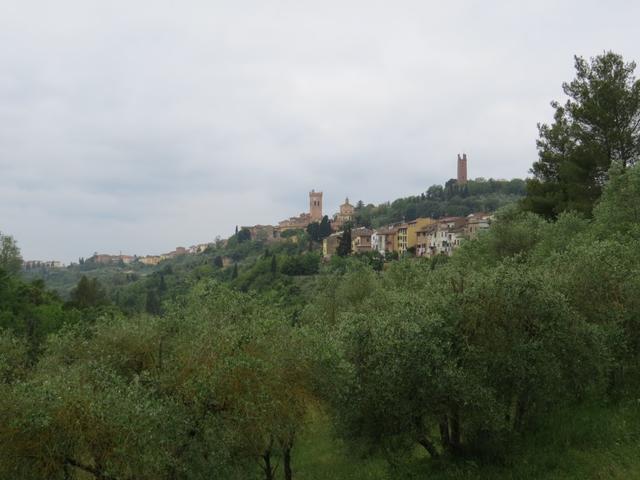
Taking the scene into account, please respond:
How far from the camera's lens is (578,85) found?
37.1m

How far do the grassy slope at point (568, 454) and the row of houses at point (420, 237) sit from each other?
77.3 m

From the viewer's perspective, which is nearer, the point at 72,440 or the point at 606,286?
the point at 72,440

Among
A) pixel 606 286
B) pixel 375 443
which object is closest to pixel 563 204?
pixel 606 286

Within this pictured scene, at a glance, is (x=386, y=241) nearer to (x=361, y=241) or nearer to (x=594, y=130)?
(x=361, y=241)

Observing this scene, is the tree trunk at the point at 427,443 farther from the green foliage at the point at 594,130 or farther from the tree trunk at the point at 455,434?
the green foliage at the point at 594,130

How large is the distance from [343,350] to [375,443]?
2.83m

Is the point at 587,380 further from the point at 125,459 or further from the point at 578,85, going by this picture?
the point at 578,85

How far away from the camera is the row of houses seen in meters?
106

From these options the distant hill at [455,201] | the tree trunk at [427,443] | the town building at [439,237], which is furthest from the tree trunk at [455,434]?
the distant hill at [455,201]

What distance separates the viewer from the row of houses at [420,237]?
349 feet

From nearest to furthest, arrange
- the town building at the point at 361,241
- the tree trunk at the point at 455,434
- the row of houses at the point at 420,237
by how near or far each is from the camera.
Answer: the tree trunk at the point at 455,434 < the row of houses at the point at 420,237 < the town building at the point at 361,241

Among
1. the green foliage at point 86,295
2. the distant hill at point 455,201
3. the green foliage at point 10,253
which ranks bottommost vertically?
the green foliage at point 86,295

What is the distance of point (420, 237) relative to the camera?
11756cm

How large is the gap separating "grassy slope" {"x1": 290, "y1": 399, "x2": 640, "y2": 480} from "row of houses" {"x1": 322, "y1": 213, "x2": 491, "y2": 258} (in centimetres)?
7732
